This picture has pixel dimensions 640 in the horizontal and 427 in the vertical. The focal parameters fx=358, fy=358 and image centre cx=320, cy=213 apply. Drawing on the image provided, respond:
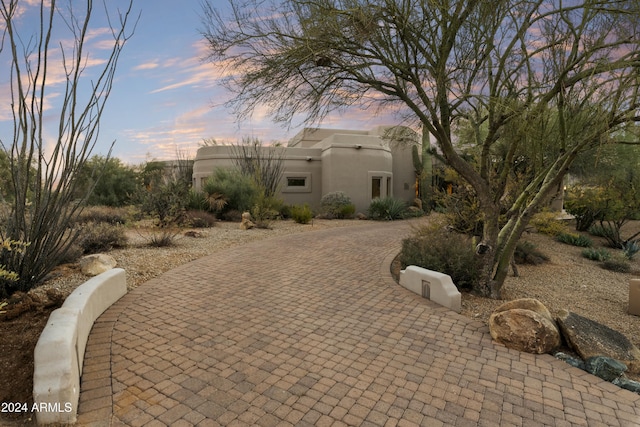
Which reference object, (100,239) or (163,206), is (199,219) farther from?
(100,239)

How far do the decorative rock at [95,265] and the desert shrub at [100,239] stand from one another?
146 centimetres

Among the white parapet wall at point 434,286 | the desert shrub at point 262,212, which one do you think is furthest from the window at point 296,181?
the white parapet wall at point 434,286

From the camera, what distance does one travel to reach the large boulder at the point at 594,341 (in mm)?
4023

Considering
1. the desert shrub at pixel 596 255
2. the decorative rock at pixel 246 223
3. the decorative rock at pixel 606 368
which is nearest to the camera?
the decorative rock at pixel 606 368

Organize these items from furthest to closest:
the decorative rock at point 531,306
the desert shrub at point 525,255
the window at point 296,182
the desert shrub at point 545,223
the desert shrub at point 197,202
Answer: the window at point 296,182 → the desert shrub at point 197,202 → the desert shrub at point 525,255 → the desert shrub at point 545,223 → the decorative rock at point 531,306

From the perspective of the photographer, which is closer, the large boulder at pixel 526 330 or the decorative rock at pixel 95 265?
the large boulder at pixel 526 330

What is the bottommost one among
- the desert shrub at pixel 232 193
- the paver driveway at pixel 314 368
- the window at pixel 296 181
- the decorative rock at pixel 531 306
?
the paver driveway at pixel 314 368

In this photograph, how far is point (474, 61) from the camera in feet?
22.9

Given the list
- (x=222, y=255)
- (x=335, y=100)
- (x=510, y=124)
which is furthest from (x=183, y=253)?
(x=510, y=124)

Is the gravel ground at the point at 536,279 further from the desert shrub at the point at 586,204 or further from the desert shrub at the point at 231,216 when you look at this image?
the desert shrub at the point at 231,216

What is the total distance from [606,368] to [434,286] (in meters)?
2.38

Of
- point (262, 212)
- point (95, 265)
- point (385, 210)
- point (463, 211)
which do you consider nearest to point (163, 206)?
point (262, 212)

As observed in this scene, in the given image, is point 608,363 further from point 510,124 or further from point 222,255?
point 222,255

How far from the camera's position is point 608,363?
12.2 ft
